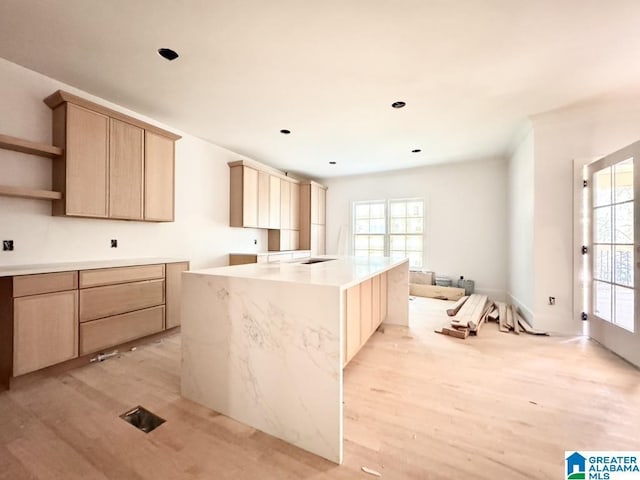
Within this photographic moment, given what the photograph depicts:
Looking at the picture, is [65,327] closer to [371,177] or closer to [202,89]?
[202,89]

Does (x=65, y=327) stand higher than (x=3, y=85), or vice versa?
(x=3, y=85)

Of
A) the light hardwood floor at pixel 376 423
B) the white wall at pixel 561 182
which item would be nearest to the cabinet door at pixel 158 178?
the light hardwood floor at pixel 376 423

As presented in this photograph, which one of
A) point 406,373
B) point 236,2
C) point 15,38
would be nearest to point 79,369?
point 15,38

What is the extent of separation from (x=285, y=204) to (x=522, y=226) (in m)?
4.29

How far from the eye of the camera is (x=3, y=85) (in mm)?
2291

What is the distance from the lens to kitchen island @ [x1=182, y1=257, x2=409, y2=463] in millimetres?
1370

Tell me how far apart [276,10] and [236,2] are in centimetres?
26

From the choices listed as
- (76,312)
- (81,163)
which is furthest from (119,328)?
(81,163)

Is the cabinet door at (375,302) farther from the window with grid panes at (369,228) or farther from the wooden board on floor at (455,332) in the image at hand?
the window with grid panes at (369,228)

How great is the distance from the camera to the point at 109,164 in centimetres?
274

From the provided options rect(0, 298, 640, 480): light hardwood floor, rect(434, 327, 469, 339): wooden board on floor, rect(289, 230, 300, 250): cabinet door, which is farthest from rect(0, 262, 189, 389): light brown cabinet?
rect(434, 327, 469, 339): wooden board on floor

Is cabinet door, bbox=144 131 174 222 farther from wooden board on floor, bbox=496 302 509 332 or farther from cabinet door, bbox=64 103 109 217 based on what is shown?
wooden board on floor, bbox=496 302 509 332

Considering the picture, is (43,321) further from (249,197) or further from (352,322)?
(249,197)

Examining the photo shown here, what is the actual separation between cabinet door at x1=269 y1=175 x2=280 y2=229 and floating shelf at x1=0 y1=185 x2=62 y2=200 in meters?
3.17
